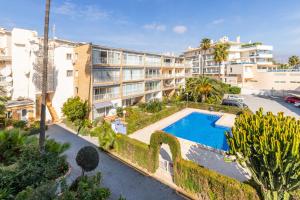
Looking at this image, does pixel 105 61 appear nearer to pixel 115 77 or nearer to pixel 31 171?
pixel 115 77

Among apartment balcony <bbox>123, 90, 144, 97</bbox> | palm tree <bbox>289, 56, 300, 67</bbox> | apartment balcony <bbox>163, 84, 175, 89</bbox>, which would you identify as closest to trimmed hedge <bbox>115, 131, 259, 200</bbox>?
apartment balcony <bbox>123, 90, 144, 97</bbox>

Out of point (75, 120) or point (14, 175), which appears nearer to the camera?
point (14, 175)

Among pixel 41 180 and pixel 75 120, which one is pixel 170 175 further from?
pixel 75 120

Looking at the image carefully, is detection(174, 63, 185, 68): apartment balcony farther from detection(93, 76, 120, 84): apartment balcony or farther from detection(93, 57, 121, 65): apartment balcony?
detection(93, 76, 120, 84): apartment balcony

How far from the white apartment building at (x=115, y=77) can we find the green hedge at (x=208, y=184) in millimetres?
19353

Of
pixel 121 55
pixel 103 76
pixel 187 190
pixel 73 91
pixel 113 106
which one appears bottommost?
pixel 187 190

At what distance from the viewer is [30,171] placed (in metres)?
9.98

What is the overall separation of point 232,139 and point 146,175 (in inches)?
291

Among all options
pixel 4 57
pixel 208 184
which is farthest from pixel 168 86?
pixel 208 184

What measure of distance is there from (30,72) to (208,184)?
2746 cm

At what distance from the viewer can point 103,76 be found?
2997 centimetres

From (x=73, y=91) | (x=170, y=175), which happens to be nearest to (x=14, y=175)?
(x=170, y=175)

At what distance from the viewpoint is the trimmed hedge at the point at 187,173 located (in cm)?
1012

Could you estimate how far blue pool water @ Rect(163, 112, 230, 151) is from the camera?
2394 cm
